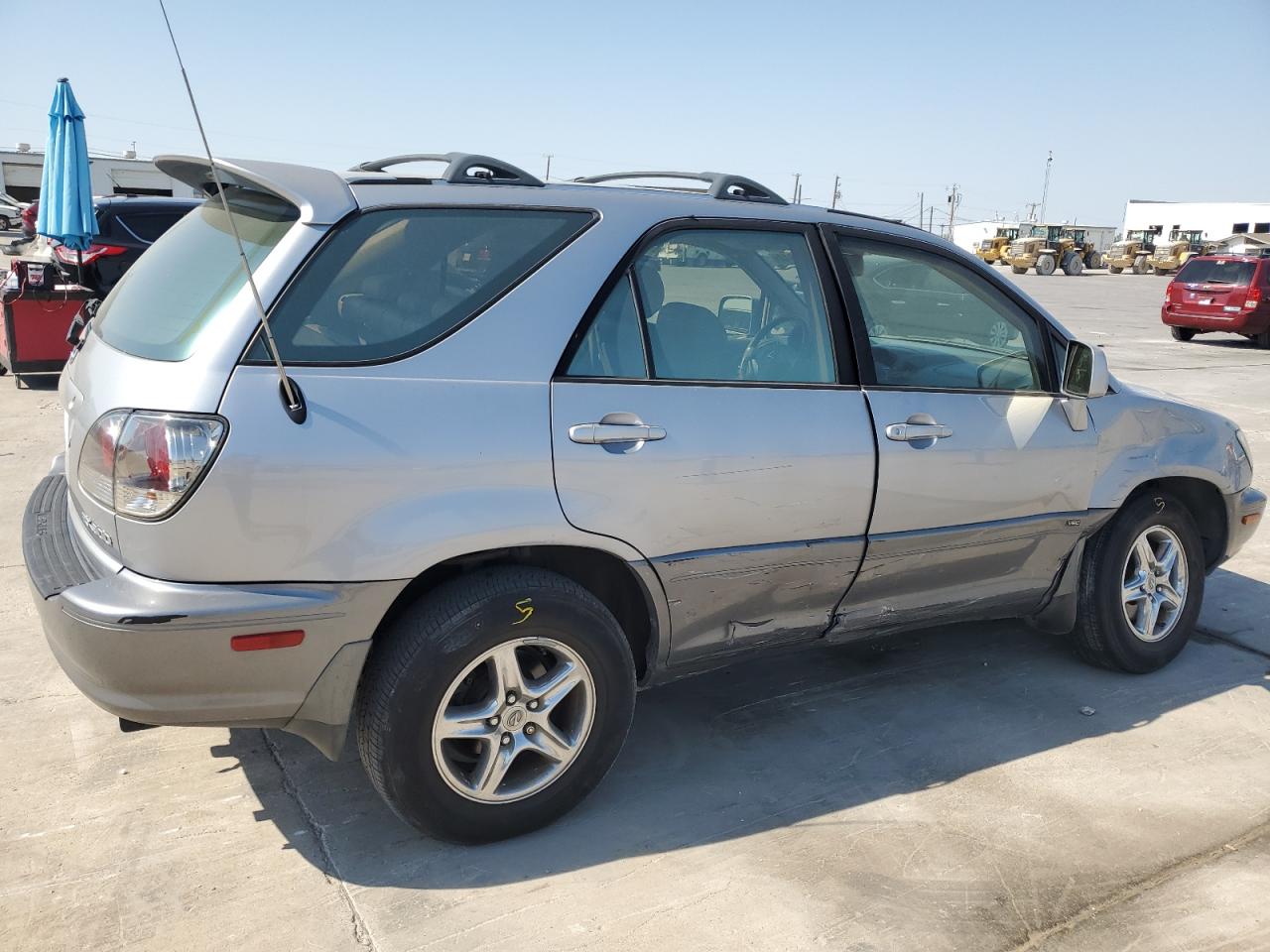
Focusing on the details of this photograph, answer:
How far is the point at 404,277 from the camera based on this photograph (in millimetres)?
2812

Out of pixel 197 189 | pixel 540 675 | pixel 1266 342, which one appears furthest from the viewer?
pixel 1266 342

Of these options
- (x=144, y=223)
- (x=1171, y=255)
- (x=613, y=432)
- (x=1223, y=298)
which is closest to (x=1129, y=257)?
(x=1171, y=255)

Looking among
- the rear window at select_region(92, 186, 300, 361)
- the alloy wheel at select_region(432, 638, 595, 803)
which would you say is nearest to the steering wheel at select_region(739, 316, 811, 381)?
the alloy wheel at select_region(432, 638, 595, 803)

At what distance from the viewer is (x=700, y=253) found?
334cm

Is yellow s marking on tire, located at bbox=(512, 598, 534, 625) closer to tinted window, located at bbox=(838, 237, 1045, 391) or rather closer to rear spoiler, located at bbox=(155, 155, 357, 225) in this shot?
rear spoiler, located at bbox=(155, 155, 357, 225)

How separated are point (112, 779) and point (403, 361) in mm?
1698

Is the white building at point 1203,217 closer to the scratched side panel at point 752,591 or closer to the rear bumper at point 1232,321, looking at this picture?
the rear bumper at point 1232,321

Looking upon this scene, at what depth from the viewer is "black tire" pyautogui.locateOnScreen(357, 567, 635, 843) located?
2734 mm

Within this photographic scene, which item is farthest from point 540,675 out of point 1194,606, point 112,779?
point 1194,606

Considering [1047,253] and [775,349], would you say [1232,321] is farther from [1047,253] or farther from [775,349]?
[1047,253]

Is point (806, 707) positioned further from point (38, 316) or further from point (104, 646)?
point (38, 316)

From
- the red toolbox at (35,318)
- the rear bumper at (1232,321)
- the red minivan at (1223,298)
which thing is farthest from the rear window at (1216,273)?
the red toolbox at (35,318)

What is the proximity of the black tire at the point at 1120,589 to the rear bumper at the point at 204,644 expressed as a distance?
9.37ft

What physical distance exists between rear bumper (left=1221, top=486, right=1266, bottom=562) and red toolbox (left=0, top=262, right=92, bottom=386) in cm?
935
